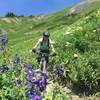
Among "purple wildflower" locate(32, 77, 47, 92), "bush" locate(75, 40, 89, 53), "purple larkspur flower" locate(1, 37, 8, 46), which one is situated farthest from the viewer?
"bush" locate(75, 40, 89, 53)

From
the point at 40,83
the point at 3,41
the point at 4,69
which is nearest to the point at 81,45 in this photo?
the point at 3,41

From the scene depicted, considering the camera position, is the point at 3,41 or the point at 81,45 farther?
the point at 81,45

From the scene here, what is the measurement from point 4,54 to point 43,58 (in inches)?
188

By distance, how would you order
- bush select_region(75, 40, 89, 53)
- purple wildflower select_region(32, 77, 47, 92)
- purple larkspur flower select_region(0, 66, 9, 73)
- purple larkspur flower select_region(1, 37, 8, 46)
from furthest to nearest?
bush select_region(75, 40, 89, 53) < purple larkspur flower select_region(1, 37, 8, 46) < purple larkspur flower select_region(0, 66, 9, 73) < purple wildflower select_region(32, 77, 47, 92)

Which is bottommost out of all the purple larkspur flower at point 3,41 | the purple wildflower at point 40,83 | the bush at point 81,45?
the purple wildflower at point 40,83

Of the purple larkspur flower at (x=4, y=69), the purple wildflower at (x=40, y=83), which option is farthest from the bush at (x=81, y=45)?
the purple wildflower at (x=40, y=83)

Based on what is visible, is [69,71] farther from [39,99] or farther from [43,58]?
[39,99]

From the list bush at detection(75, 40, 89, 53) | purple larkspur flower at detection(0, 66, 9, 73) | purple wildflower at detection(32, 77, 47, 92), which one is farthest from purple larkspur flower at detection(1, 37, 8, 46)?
bush at detection(75, 40, 89, 53)

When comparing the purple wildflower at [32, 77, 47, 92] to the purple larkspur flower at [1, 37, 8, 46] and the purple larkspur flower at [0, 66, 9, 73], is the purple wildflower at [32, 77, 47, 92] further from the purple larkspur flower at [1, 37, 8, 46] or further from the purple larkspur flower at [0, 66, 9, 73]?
the purple larkspur flower at [1, 37, 8, 46]

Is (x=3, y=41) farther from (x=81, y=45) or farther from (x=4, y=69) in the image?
(x=81, y=45)

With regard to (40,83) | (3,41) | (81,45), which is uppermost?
(3,41)

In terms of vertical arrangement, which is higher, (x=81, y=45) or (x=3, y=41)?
(x=3, y=41)

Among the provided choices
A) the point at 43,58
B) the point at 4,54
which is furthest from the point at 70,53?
the point at 4,54

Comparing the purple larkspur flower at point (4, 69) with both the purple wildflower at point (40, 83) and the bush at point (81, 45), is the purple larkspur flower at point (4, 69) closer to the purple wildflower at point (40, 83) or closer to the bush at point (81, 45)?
the purple wildflower at point (40, 83)
